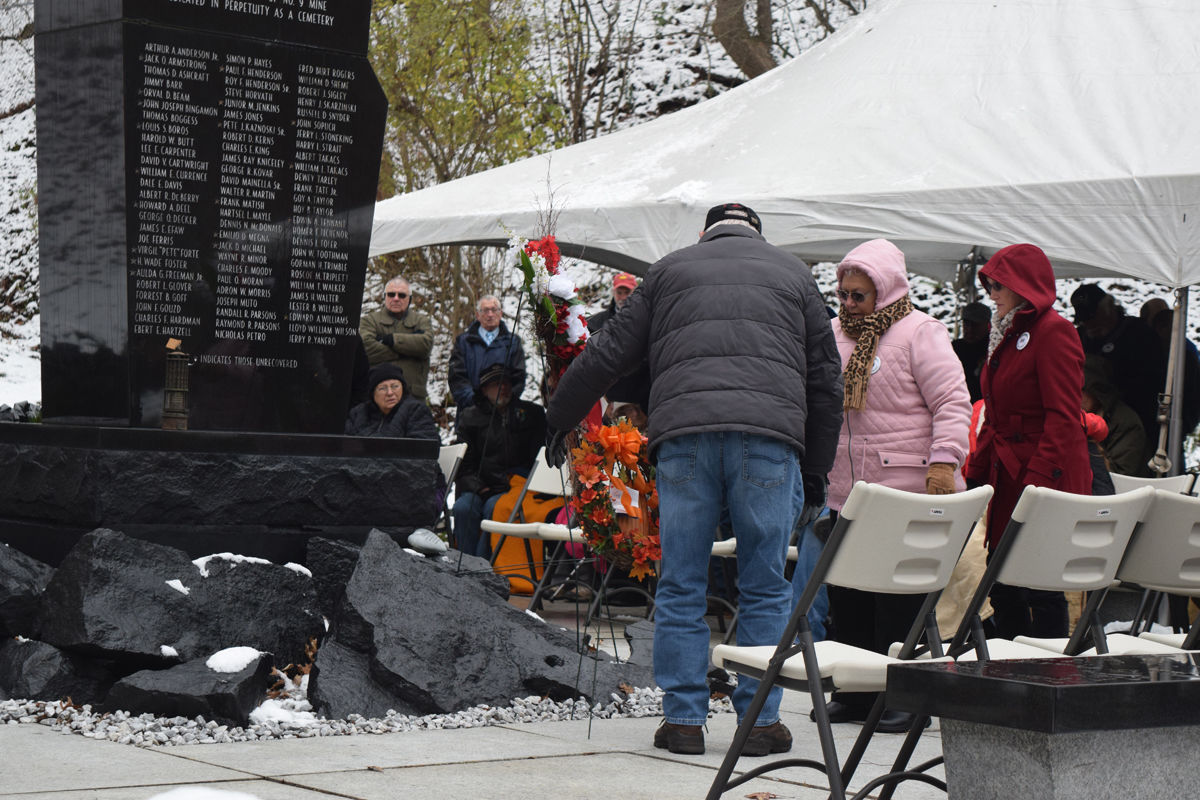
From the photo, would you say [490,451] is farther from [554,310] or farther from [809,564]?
[554,310]

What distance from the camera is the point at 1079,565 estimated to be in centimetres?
412

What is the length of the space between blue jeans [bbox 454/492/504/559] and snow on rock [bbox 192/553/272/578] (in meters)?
3.81

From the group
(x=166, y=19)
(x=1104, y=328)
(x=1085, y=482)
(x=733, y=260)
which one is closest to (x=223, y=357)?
(x=166, y=19)

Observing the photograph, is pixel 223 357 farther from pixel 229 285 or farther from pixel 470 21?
pixel 470 21

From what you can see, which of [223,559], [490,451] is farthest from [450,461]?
[223,559]

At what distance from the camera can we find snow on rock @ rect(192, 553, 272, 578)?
18.3 ft

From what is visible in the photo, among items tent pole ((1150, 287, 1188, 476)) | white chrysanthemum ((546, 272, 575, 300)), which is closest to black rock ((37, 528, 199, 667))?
white chrysanthemum ((546, 272, 575, 300))

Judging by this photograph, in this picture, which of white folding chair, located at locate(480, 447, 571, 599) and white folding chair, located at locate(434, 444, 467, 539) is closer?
white folding chair, located at locate(480, 447, 571, 599)

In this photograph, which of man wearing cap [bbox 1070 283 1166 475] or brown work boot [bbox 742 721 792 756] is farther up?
man wearing cap [bbox 1070 283 1166 475]

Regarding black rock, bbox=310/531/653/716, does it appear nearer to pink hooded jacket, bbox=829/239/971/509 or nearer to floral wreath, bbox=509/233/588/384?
floral wreath, bbox=509/233/588/384

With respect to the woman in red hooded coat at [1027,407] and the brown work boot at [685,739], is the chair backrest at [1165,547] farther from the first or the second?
the brown work boot at [685,739]

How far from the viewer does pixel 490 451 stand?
382 inches

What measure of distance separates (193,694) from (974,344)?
21.1 feet

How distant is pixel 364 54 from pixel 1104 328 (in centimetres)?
512
